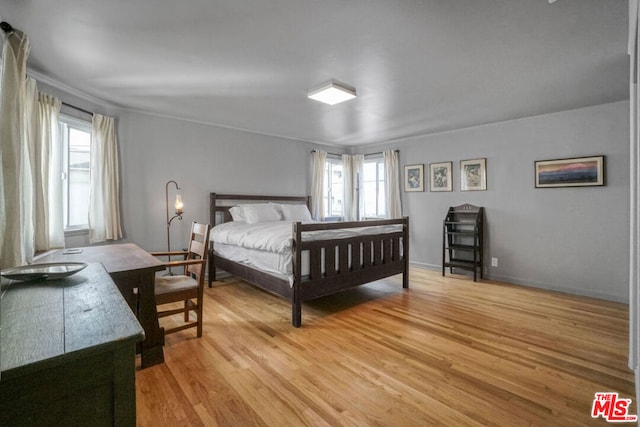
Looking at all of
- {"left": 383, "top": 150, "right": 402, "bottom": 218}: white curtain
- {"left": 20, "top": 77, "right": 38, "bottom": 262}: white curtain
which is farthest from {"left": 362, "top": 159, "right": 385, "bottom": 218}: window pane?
{"left": 20, "top": 77, "right": 38, "bottom": 262}: white curtain

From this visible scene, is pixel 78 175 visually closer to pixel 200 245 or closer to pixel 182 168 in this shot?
pixel 182 168

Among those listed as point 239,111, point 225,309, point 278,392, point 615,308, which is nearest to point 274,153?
point 239,111

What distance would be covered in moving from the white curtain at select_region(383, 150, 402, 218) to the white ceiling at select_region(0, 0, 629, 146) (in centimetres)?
184

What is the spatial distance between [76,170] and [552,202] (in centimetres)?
581

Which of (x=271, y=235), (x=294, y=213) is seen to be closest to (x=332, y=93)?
(x=271, y=235)

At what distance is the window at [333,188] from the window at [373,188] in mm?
485

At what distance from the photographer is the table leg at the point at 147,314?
6.63ft

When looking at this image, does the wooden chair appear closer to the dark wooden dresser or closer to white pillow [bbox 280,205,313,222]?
the dark wooden dresser

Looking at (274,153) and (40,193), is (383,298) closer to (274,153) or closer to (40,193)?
(274,153)

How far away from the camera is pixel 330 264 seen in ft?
9.89

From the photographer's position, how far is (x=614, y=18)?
179 cm

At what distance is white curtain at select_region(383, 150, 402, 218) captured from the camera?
17.7 ft

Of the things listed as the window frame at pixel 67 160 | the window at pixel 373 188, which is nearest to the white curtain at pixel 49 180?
the window frame at pixel 67 160

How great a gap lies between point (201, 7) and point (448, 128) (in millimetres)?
3943
